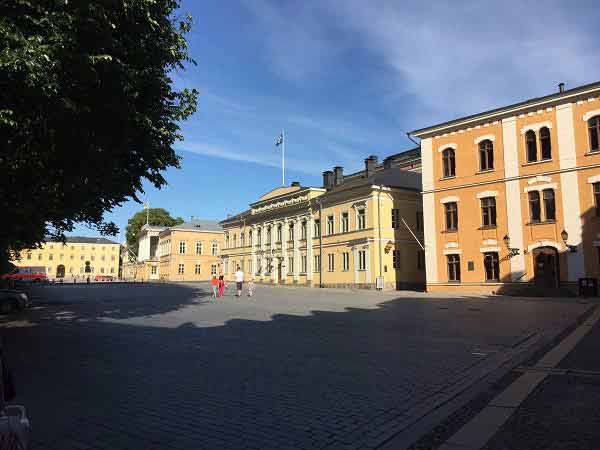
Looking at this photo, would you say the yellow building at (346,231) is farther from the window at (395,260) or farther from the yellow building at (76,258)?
the yellow building at (76,258)

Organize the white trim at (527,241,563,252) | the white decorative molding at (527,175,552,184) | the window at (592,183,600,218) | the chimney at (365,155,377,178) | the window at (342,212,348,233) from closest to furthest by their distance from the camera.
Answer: the window at (592,183,600,218), the white trim at (527,241,563,252), the white decorative molding at (527,175,552,184), the window at (342,212,348,233), the chimney at (365,155,377,178)

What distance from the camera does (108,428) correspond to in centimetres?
505

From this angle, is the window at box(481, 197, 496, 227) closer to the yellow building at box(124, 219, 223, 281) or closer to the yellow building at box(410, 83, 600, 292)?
the yellow building at box(410, 83, 600, 292)

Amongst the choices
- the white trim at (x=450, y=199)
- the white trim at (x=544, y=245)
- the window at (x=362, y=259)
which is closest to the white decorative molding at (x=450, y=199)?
the white trim at (x=450, y=199)

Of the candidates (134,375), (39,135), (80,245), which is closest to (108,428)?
(134,375)

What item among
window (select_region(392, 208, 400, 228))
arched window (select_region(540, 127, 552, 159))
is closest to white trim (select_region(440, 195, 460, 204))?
arched window (select_region(540, 127, 552, 159))

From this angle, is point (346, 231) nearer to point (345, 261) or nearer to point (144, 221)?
point (345, 261)

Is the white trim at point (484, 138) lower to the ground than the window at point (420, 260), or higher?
higher

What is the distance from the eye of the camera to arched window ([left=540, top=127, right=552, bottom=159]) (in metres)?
29.6

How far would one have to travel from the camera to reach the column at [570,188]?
91.1ft

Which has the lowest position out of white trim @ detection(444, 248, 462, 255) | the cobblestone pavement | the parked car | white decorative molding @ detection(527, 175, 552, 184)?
the cobblestone pavement

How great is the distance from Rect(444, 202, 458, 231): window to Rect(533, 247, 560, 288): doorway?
597cm

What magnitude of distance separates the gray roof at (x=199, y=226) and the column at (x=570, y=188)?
66.9m

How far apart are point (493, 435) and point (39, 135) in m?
9.16
